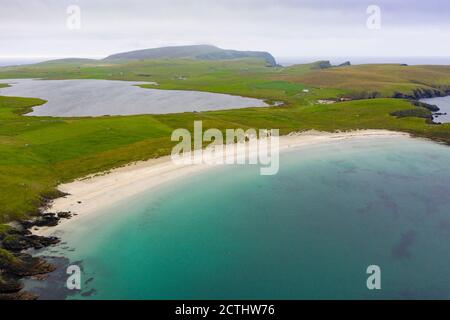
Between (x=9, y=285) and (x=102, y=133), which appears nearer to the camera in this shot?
(x=9, y=285)

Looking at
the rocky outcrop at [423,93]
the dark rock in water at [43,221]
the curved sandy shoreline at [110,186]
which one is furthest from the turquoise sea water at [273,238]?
the rocky outcrop at [423,93]

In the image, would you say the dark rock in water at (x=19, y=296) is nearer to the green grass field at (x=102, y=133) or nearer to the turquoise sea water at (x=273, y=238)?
the turquoise sea water at (x=273, y=238)

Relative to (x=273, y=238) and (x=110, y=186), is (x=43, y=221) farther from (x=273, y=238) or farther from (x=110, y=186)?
(x=273, y=238)

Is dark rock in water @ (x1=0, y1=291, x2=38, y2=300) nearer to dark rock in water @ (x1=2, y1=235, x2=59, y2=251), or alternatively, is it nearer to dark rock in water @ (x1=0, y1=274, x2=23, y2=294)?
dark rock in water @ (x1=0, y1=274, x2=23, y2=294)

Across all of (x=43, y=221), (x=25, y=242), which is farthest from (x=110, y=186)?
(x=25, y=242)

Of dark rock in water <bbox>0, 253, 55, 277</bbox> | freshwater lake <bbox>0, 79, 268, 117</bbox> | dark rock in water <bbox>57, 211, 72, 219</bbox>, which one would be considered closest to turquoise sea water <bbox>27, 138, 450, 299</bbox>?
dark rock in water <bbox>0, 253, 55, 277</bbox>

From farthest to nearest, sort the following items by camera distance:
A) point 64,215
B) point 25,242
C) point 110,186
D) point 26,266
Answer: point 110,186 < point 64,215 < point 25,242 < point 26,266
